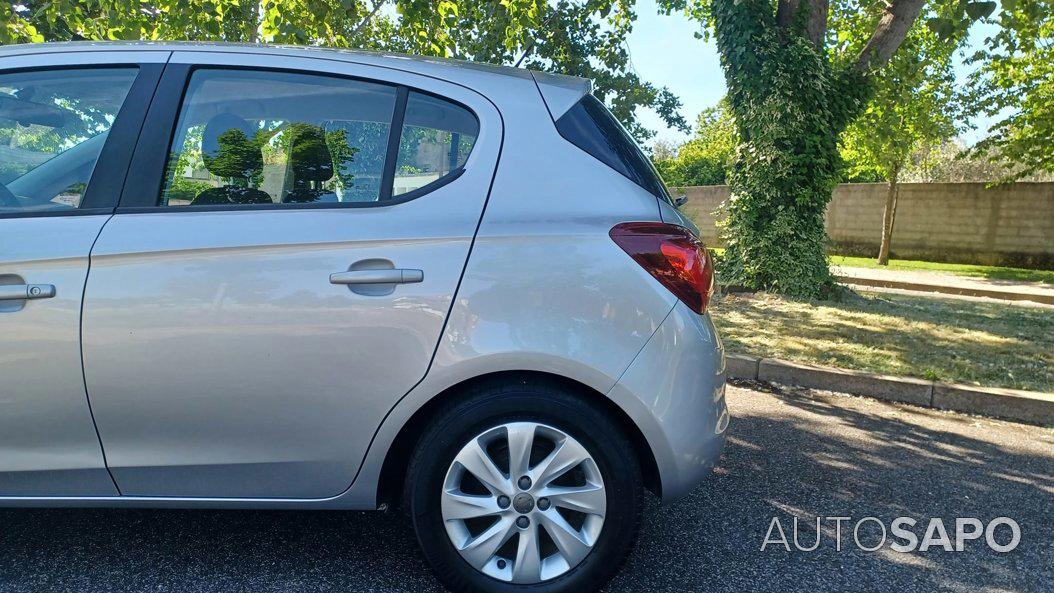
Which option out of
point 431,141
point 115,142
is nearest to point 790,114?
point 431,141

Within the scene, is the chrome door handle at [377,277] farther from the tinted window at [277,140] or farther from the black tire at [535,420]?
the black tire at [535,420]

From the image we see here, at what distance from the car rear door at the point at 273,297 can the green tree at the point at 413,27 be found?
3.96 m

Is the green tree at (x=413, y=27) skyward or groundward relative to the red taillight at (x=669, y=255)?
skyward

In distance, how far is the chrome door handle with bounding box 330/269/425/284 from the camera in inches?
86.4

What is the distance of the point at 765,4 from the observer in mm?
8797

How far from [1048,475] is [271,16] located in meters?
7.85

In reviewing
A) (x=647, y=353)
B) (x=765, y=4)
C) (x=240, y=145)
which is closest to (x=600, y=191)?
(x=647, y=353)

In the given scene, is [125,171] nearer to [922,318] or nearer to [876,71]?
[922,318]

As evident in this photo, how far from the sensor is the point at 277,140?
96.4 inches

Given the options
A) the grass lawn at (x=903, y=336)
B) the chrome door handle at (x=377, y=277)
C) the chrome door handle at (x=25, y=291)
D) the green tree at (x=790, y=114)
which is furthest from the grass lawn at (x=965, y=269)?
the chrome door handle at (x=25, y=291)

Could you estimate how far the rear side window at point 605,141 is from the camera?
7.87 ft

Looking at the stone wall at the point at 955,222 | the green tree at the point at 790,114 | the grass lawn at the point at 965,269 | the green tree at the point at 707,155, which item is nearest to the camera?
the green tree at the point at 790,114

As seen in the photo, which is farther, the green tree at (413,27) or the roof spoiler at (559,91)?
the green tree at (413,27)

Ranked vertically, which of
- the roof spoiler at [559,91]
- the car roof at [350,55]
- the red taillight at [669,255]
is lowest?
the red taillight at [669,255]
